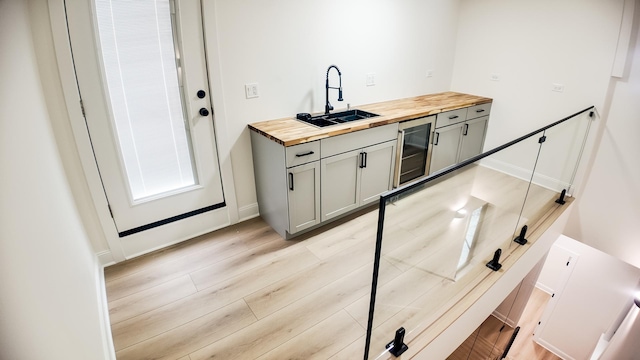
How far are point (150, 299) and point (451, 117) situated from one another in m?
3.24

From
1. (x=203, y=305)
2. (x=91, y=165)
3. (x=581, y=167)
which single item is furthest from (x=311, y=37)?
(x=581, y=167)

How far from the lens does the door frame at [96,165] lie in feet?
5.96

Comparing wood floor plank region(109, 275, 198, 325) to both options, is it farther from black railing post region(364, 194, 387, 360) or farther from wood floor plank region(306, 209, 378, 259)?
black railing post region(364, 194, 387, 360)

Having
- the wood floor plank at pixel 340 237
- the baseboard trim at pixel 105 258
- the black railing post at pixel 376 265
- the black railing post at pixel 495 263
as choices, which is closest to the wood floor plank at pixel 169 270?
the baseboard trim at pixel 105 258

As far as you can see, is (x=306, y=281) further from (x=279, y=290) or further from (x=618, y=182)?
(x=618, y=182)

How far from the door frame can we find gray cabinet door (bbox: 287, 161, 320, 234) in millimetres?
595

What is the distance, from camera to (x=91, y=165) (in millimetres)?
2074

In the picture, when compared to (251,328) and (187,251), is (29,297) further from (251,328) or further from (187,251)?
(187,251)

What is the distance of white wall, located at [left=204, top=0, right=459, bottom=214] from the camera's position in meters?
2.41

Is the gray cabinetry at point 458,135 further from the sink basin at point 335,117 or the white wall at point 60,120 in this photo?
the white wall at point 60,120

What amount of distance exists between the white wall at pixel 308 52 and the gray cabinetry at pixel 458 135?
63 cm

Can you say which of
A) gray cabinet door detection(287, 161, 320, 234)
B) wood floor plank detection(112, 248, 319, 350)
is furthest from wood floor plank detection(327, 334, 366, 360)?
gray cabinet door detection(287, 161, 320, 234)

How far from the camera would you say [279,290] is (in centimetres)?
213

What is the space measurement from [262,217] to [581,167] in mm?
3239
